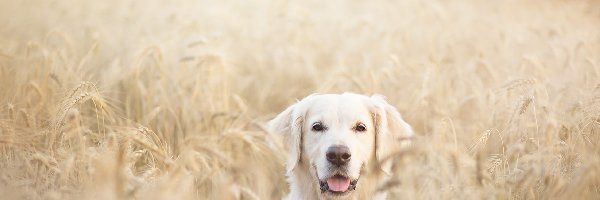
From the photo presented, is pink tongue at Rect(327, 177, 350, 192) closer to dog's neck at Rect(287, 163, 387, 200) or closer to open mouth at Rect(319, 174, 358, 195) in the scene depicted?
open mouth at Rect(319, 174, 358, 195)

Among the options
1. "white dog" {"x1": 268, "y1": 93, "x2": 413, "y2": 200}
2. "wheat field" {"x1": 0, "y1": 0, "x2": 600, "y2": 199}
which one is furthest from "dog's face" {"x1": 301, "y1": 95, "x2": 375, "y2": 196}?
"wheat field" {"x1": 0, "y1": 0, "x2": 600, "y2": 199}

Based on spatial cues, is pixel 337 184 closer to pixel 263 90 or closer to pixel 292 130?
pixel 292 130

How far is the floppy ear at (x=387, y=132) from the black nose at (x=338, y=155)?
0.30 meters

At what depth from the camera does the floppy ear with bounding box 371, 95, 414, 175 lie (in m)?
3.67

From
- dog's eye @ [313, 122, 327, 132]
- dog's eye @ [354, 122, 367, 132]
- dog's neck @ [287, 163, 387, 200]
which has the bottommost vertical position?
dog's neck @ [287, 163, 387, 200]

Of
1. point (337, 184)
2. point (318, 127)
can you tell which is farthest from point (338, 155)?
point (318, 127)

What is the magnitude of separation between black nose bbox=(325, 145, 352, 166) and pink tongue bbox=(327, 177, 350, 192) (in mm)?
115

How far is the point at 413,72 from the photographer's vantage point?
6.62 metres

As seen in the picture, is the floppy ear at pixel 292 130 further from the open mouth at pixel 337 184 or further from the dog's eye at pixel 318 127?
the open mouth at pixel 337 184

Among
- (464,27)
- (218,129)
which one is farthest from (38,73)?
(464,27)

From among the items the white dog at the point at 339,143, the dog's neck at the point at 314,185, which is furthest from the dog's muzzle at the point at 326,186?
the dog's neck at the point at 314,185

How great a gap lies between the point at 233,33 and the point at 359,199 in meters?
4.76

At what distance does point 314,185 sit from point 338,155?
16.1 inches

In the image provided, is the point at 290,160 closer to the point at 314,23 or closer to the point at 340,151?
the point at 340,151
